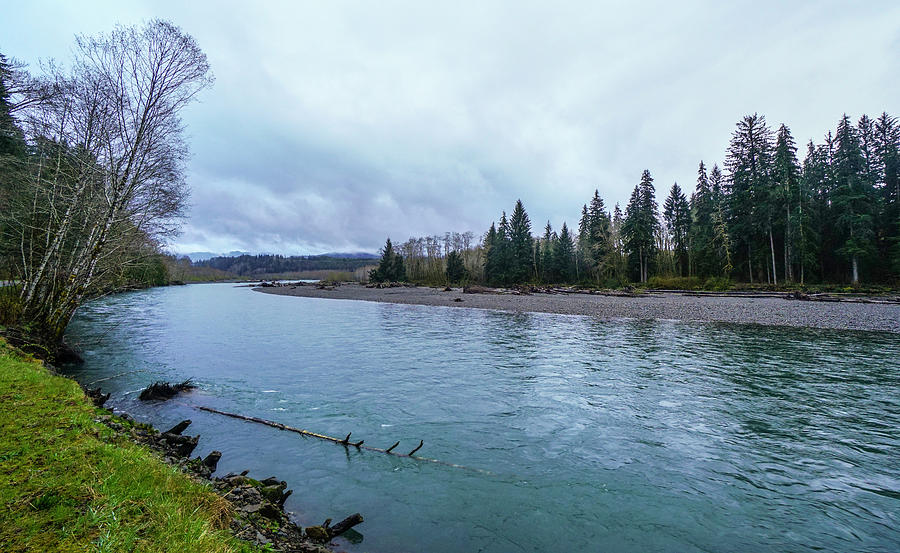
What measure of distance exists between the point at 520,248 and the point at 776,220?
1562 inches

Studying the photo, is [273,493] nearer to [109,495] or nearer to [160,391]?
[109,495]

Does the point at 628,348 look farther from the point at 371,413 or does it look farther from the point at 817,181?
the point at 817,181

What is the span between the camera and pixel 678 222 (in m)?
63.4

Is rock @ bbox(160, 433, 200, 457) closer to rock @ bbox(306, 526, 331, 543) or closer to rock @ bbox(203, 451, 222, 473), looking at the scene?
rock @ bbox(203, 451, 222, 473)

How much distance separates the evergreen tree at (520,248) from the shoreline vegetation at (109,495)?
71.6 metres

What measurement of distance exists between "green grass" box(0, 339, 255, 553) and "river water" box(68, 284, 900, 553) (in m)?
1.83

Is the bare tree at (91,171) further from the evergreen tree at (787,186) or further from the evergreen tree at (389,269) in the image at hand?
the evergreen tree at (389,269)

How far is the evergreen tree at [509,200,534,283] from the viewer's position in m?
75.5

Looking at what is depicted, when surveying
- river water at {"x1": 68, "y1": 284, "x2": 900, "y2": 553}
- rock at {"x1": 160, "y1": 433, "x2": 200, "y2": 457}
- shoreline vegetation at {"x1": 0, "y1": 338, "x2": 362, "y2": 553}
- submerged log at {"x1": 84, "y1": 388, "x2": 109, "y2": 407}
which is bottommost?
river water at {"x1": 68, "y1": 284, "x2": 900, "y2": 553}

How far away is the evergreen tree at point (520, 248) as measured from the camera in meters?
75.5

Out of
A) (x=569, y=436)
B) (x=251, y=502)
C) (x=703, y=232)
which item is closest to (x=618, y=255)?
(x=703, y=232)

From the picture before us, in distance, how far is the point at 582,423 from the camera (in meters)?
8.58

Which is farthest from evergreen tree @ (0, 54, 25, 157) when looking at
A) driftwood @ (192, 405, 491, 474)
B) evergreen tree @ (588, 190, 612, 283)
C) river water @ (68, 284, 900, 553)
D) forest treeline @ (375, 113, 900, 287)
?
evergreen tree @ (588, 190, 612, 283)

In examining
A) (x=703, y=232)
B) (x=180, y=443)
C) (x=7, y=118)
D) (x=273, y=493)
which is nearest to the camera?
(x=273, y=493)
